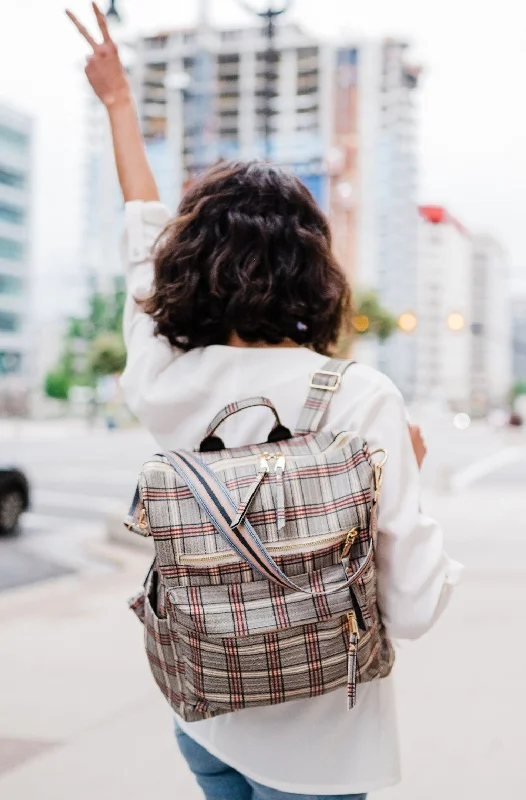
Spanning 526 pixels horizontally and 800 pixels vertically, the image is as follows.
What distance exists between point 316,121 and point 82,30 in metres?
79.9

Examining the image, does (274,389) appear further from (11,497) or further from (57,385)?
(57,385)

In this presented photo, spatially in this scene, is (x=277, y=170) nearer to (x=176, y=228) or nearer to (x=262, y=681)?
(x=176, y=228)

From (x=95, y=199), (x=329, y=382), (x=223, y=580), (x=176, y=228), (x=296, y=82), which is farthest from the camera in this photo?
(x=95, y=199)

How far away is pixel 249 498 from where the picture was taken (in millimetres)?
1104

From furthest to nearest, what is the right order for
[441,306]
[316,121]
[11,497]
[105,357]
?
[441,306], [316,121], [105,357], [11,497]

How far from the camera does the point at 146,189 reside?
163 cm

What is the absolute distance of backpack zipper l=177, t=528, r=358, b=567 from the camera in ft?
3.66

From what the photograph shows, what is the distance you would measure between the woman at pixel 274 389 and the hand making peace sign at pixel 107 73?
0.40 meters

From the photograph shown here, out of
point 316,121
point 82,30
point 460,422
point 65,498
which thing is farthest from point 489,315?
point 82,30

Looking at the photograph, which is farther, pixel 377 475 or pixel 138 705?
pixel 138 705

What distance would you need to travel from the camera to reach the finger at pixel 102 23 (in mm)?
1619

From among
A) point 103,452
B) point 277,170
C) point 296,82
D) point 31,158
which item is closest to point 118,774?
point 277,170

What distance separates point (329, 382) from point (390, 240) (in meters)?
82.3

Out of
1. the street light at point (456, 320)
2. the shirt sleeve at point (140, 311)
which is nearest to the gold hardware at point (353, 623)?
the shirt sleeve at point (140, 311)
